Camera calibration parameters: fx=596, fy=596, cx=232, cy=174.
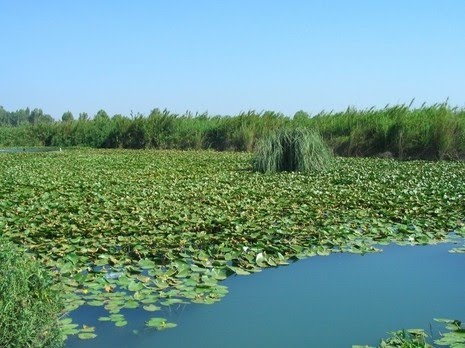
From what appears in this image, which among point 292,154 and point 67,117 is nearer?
Answer: point 292,154

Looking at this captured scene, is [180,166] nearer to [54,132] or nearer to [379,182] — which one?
[379,182]

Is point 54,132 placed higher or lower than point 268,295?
higher

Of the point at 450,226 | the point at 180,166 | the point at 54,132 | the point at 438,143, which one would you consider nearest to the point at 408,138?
the point at 438,143

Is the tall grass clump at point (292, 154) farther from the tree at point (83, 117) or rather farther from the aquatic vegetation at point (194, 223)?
the tree at point (83, 117)

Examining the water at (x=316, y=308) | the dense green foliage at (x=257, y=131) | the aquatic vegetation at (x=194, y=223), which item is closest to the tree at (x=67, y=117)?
the dense green foliage at (x=257, y=131)

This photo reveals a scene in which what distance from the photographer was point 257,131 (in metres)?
16.7

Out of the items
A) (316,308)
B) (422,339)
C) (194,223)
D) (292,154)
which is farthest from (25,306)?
(292,154)

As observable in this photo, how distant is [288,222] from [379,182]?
3.11 m

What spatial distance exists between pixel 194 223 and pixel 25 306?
280cm

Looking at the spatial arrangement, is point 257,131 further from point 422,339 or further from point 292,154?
point 422,339

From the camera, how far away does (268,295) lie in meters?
3.49

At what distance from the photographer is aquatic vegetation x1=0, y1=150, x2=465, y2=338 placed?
3.56m

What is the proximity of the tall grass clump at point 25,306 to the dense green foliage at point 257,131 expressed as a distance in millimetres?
9147

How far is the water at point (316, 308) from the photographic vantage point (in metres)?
2.85
